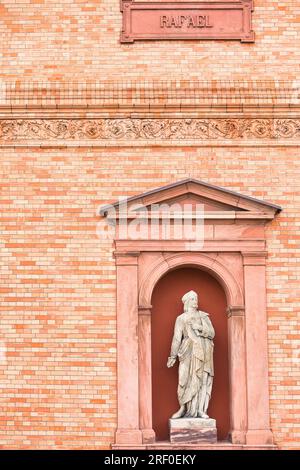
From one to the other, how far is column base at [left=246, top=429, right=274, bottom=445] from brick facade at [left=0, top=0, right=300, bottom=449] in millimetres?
184

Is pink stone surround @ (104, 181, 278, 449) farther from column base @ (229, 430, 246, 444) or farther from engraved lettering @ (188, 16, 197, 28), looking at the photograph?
engraved lettering @ (188, 16, 197, 28)

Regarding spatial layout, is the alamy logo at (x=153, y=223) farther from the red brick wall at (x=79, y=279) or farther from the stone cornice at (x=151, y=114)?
the stone cornice at (x=151, y=114)

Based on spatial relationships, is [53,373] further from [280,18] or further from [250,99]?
[280,18]

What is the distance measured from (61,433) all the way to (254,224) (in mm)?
4002

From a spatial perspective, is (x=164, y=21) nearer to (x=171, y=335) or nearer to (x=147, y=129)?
(x=147, y=129)

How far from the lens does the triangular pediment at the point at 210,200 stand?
15.2 metres

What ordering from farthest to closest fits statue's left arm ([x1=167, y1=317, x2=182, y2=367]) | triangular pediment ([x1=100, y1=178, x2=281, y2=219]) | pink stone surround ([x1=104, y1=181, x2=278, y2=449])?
triangular pediment ([x1=100, y1=178, x2=281, y2=219]) → statue's left arm ([x1=167, y1=317, x2=182, y2=367]) → pink stone surround ([x1=104, y1=181, x2=278, y2=449])

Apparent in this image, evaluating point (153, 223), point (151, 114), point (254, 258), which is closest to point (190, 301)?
point (254, 258)

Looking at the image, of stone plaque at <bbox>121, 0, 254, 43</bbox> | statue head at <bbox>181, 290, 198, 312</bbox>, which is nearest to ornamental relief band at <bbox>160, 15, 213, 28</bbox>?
stone plaque at <bbox>121, 0, 254, 43</bbox>

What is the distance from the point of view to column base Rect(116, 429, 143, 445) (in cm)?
1466

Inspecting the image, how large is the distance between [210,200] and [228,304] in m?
1.51

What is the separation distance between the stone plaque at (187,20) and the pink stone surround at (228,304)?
2.41 metres

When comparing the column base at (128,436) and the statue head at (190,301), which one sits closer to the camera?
the column base at (128,436)

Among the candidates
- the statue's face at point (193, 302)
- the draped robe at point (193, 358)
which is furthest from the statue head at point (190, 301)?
the draped robe at point (193, 358)
